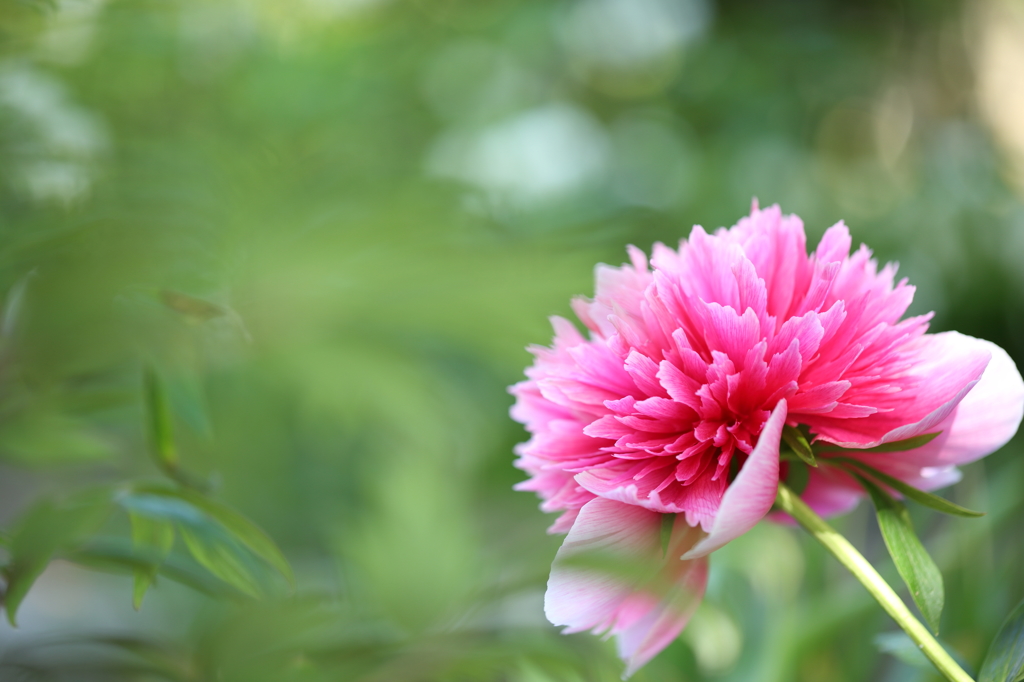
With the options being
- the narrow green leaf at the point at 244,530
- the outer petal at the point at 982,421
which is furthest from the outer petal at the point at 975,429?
the narrow green leaf at the point at 244,530

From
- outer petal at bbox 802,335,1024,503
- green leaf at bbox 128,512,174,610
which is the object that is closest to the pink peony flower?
outer petal at bbox 802,335,1024,503

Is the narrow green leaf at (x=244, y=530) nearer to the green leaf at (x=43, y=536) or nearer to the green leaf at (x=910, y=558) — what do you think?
the green leaf at (x=43, y=536)

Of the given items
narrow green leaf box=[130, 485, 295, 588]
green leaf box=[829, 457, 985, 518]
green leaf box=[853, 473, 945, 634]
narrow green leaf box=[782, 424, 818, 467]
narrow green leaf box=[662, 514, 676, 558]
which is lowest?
narrow green leaf box=[130, 485, 295, 588]

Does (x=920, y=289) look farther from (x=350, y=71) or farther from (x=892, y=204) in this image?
(x=350, y=71)

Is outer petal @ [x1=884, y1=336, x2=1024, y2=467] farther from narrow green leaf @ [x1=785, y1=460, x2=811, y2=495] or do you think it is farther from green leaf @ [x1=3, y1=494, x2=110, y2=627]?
green leaf @ [x1=3, y1=494, x2=110, y2=627]

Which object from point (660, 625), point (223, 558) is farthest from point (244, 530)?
point (660, 625)

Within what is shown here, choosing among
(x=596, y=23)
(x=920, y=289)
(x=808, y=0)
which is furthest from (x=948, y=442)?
(x=808, y=0)
